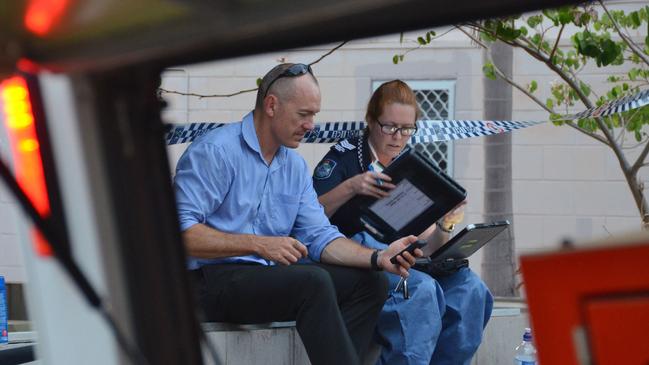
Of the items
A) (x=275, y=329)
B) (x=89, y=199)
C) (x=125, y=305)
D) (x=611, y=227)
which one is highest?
(x=89, y=199)

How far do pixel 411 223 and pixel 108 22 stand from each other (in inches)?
152

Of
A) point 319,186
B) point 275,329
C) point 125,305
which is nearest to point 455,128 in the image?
point 319,186

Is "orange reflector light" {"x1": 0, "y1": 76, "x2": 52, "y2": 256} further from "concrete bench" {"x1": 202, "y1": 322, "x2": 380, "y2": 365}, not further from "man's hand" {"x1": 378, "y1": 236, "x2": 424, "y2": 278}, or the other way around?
"man's hand" {"x1": 378, "y1": 236, "x2": 424, "y2": 278}

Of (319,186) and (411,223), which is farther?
(319,186)

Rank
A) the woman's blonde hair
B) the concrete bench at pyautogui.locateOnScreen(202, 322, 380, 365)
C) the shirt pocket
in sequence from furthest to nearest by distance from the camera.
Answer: the woman's blonde hair, the shirt pocket, the concrete bench at pyautogui.locateOnScreen(202, 322, 380, 365)

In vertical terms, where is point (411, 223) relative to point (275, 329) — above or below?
above

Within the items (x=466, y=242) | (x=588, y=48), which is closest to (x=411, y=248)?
(x=466, y=242)

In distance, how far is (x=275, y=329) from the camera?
16.8ft

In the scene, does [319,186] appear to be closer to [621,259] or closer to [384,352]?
[384,352]

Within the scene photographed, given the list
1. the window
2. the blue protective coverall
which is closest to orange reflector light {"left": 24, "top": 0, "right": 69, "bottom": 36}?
the blue protective coverall

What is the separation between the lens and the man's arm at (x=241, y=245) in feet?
15.6

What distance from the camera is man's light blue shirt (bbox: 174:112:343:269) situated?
16.1 feet

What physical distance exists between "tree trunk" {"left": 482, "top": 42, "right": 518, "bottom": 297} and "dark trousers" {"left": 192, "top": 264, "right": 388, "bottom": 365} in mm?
6592

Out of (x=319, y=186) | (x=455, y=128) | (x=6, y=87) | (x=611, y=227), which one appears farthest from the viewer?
(x=611, y=227)
